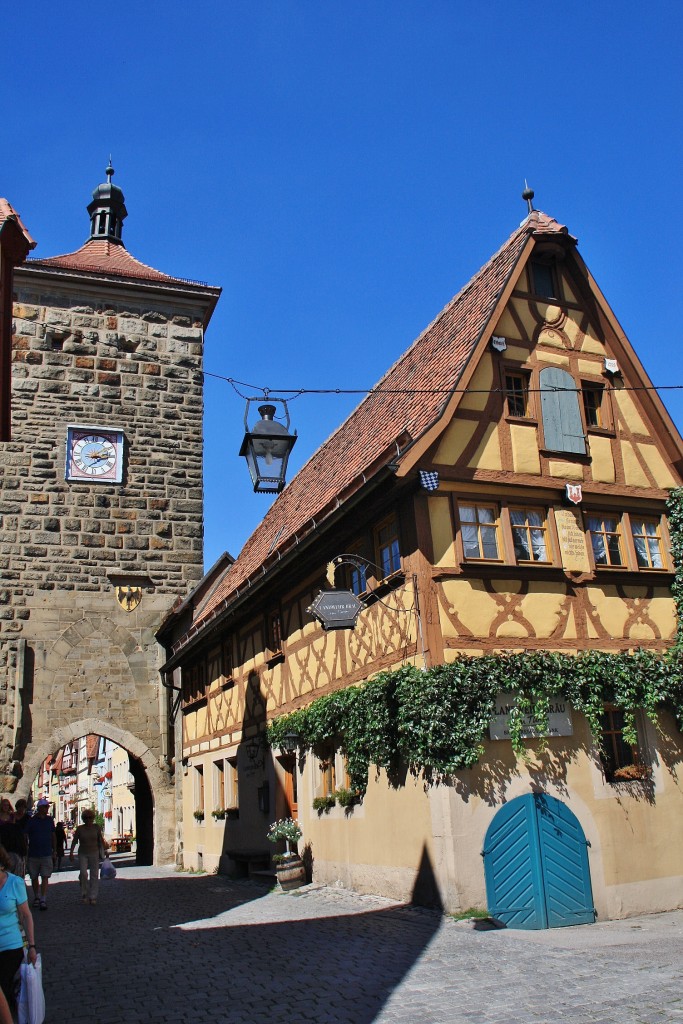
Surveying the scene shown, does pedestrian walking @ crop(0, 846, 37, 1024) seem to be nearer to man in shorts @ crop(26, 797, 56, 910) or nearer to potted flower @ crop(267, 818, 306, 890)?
man in shorts @ crop(26, 797, 56, 910)

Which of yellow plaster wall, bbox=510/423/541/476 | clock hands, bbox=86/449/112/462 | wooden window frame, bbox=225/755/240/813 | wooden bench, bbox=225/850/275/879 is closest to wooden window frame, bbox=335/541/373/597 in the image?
yellow plaster wall, bbox=510/423/541/476

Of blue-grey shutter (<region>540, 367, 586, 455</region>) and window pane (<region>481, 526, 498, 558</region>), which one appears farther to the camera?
blue-grey shutter (<region>540, 367, 586, 455</region>)

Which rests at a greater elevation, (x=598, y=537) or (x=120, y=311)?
(x=120, y=311)

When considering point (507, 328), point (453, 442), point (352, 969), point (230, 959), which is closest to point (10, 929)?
point (352, 969)

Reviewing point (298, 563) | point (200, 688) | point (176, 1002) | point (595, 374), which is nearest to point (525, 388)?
point (595, 374)

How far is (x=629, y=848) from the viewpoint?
9742mm

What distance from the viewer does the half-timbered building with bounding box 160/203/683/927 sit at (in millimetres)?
9461

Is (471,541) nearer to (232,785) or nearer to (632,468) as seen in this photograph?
(632,468)

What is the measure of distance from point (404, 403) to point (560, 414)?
224cm

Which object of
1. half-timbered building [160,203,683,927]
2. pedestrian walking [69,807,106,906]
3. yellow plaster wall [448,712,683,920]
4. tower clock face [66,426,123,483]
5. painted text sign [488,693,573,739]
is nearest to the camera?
yellow plaster wall [448,712,683,920]

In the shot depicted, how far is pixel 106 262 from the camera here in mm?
22344

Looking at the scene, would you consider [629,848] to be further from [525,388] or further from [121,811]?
[121,811]

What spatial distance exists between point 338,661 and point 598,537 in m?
3.44

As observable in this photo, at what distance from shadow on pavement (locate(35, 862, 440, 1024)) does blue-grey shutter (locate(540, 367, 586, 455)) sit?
17.3 feet
